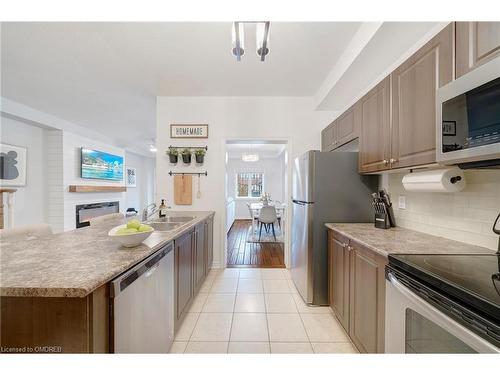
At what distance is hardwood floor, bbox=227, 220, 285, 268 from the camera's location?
11.5 feet

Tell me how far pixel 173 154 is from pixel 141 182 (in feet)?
19.6

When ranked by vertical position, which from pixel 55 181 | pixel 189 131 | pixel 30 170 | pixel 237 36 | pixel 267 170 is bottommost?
pixel 55 181

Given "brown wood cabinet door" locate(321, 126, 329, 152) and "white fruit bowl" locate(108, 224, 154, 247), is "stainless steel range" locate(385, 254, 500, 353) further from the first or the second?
"brown wood cabinet door" locate(321, 126, 329, 152)

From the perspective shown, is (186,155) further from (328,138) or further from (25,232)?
(328,138)

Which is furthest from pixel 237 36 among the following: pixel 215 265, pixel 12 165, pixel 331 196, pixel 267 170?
pixel 267 170

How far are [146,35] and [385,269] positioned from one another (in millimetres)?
2624

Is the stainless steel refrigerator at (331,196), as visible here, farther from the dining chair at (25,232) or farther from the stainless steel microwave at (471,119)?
the dining chair at (25,232)

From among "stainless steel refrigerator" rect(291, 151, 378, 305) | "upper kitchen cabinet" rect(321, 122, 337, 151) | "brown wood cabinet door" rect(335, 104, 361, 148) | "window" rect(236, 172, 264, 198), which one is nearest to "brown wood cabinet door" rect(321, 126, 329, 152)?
"upper kitchen cabinet" rect(321, 122, 337, 151)

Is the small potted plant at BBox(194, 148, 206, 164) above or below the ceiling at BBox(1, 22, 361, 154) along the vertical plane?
below

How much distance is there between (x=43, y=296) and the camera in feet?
2.46

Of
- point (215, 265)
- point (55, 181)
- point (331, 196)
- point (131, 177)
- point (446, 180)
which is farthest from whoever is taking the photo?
point (131, 177)

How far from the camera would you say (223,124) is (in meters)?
3.31

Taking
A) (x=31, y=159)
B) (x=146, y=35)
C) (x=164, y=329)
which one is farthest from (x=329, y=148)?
(x=31, y=159)

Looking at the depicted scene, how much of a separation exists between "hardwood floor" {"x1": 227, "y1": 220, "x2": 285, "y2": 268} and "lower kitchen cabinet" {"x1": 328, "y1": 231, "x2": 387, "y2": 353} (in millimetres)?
1621
